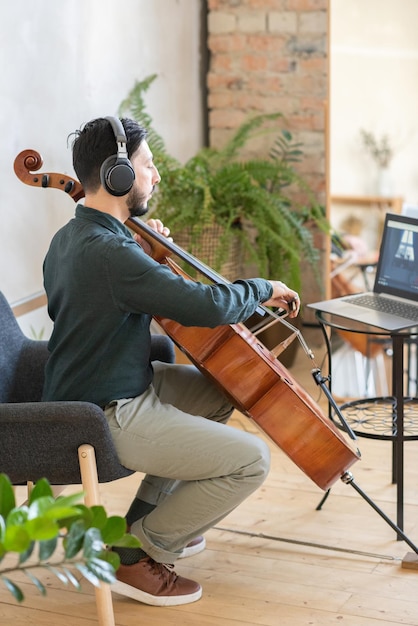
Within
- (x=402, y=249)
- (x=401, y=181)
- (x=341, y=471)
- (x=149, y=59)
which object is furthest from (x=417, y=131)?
(x=341, y=471)

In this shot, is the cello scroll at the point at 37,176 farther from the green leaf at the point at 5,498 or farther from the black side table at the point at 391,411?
the green leaf at the point at 5,498

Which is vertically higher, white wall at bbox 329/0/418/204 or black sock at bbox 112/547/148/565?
white wall at bbox 329/0/418/204

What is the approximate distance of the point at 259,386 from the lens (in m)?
2.24

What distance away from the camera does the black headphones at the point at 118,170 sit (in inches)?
83.0

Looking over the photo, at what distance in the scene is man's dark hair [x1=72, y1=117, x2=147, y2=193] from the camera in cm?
217

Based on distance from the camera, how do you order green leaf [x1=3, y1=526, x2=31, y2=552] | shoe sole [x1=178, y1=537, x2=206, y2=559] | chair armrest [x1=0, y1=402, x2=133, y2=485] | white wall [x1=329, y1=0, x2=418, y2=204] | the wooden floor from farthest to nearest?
white wall [x1=329, y1=0, x2=418, y2=204]
shoe sole [x1=178, y1=537, x2=206, y2=559]
the wooden floor
chair armrest [x1=0, y1=402, x2=133, y2=485]
green leaf [x1=3, y1=526, x2=31, y2=552]

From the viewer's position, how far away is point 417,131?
21.9ft

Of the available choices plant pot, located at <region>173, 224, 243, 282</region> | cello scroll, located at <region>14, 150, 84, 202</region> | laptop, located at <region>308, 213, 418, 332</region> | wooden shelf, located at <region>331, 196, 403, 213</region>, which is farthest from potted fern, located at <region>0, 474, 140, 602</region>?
wooden shelf, located at <region>331, 196, 403, 213</region>

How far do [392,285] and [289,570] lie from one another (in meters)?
0.91

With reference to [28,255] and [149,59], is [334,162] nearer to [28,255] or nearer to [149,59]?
[149,59]

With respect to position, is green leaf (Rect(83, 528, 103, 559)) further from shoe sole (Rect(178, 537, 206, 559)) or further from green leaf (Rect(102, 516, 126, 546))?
shoe sole (Rect(178, 537, 206, 559))

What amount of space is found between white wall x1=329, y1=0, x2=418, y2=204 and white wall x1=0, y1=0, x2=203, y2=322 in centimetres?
257

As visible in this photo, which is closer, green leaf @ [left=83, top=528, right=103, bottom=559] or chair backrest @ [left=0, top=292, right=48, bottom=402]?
green leaf @ [left=83, top=528, right=103, bottom=559]

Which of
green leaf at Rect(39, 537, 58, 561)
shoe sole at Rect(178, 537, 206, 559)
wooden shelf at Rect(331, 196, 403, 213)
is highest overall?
green leaf at Rect(39, 537, 58, 561)
